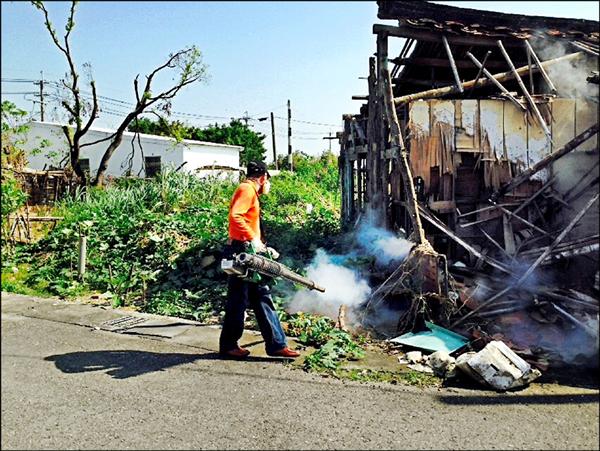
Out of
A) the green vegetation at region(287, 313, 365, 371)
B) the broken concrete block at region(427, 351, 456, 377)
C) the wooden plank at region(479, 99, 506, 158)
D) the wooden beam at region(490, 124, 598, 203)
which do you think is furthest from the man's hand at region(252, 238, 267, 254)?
the wooden plank at region(479, 99, 506, 158)

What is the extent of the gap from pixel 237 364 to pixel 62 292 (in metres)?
4.70

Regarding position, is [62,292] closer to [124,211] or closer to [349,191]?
[124,211]

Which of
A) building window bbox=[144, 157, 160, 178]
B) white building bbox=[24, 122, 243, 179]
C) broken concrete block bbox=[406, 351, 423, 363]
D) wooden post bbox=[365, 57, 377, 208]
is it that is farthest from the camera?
building window bbox=[144, 157, 160, 178]

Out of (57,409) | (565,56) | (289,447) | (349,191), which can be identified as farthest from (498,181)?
(57,409)

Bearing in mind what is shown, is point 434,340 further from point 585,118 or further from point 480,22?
point 480,22

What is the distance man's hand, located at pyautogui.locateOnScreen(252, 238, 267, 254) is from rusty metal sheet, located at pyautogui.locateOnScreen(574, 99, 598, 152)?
4537 mm

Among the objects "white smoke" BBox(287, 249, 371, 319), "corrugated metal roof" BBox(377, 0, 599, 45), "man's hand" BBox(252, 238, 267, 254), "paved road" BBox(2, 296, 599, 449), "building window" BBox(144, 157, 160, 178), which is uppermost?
"corrugated metal roof" BBox(377, 0, 599, 45)

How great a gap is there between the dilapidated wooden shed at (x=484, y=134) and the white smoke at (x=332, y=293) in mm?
1224

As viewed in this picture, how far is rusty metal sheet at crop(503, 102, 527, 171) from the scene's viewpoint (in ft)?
26.6

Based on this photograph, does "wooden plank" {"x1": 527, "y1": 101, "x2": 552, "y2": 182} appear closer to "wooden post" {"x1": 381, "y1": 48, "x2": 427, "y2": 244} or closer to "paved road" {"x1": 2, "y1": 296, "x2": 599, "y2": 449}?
"wooden post" {"x1": 381, "y1": 48, "x2": 427, "y2": 244}

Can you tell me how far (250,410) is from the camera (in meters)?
4.23

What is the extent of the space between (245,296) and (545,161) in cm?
431

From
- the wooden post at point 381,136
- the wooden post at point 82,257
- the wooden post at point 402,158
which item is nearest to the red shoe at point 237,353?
the wooden post at point 402,158

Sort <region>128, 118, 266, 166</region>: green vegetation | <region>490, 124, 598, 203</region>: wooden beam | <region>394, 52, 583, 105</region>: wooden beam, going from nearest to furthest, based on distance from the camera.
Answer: <region>490, 124, 598, 203</region>: wooden beam, <region>394, 52, 583, 105</region>: wooden beam, <region>128, 118, 266, 166</region>: green vegetation
